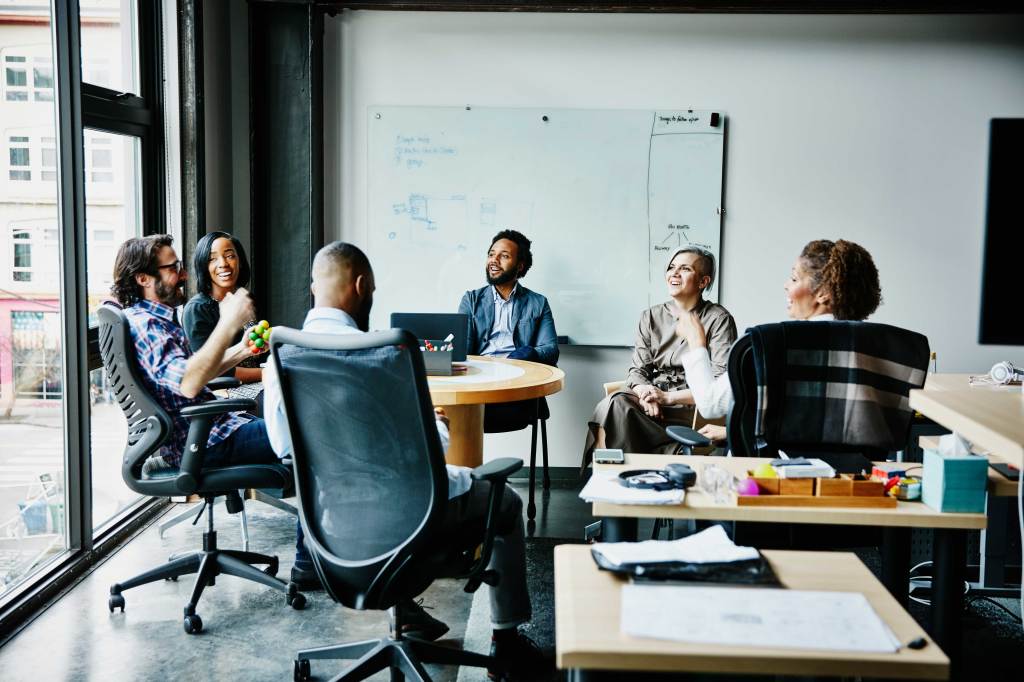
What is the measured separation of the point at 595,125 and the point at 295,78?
5.25 feet

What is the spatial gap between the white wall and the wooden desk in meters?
2.70

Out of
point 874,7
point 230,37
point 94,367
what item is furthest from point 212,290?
point 874,7

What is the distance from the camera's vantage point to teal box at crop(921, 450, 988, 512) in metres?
1.83

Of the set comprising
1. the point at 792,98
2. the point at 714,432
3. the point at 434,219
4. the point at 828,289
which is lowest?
the point at 714,432

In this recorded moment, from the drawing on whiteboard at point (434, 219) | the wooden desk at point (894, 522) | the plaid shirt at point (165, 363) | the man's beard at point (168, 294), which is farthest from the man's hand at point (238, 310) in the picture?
the drawing on whiteboard at point (434, 219)

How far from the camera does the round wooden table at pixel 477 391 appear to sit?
118 inches

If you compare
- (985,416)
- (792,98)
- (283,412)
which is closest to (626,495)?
(985,416)

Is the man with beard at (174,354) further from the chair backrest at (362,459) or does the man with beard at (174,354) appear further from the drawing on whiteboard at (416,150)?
the drawing on whiteboard at (416,150)

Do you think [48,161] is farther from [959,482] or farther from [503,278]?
[959,482]

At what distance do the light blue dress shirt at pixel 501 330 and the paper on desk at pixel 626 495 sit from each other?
2502 millimetres

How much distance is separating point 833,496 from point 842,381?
0.53 metres

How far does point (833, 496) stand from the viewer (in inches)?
74.7

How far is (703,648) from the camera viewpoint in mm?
1223

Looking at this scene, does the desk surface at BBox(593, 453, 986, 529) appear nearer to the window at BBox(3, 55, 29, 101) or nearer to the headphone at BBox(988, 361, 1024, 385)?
the headphone at BBox(988, 361, 1024, 385)
